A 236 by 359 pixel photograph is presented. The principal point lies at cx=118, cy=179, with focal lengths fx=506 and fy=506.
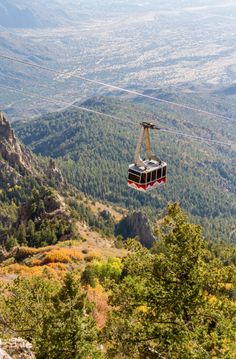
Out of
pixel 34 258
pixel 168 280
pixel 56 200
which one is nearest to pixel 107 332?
pixel 168 280

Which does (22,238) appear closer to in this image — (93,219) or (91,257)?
(91,257)

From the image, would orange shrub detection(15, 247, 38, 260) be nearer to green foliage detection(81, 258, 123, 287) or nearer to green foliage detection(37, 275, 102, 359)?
green foliage detection(81, 258, 123, 287)

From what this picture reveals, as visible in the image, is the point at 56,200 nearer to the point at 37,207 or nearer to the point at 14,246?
the point at 37,207

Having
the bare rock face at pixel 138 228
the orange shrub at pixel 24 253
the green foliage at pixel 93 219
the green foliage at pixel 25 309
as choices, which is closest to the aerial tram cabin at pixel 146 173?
the green foliage at pixel 25 309

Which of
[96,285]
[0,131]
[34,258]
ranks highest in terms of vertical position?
[96,285]

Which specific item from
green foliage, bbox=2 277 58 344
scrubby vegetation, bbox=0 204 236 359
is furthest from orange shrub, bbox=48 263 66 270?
scrubby vegetation, bbox=0 204 236 359

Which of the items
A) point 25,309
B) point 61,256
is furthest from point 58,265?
point 25,309

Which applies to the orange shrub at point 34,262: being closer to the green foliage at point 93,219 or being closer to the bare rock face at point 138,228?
the bare rock face at point 138,228

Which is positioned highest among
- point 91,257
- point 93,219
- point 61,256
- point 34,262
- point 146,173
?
point 146,173
